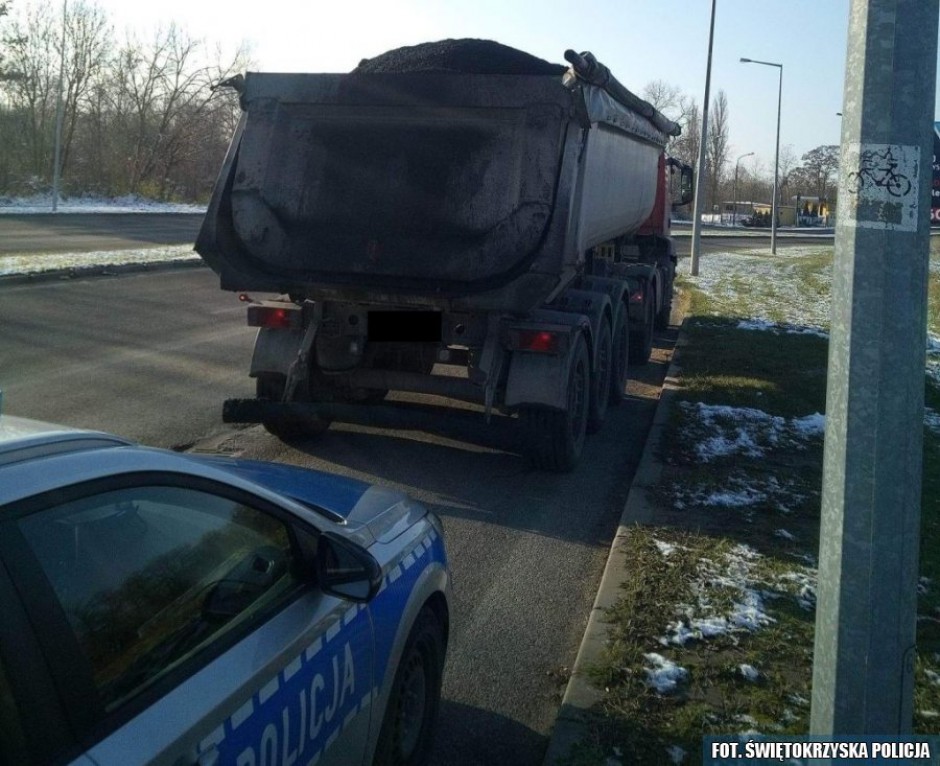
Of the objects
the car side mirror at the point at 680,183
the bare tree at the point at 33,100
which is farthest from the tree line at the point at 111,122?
the car side mirror at the point at 680,183

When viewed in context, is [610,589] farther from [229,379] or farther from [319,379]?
[229,379]

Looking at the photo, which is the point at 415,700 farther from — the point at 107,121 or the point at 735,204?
the point at 735,204

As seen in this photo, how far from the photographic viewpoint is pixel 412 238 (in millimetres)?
7371

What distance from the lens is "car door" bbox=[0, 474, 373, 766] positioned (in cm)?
207

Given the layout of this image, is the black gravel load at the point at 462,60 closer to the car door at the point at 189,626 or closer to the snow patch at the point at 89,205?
the car door at the point at 189,626

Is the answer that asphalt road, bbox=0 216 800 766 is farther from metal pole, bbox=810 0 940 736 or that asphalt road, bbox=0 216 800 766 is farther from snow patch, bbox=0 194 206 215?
snow patch, bbox=0 194 206 215

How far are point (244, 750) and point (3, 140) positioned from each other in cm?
5329

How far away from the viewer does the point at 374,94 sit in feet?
24.6

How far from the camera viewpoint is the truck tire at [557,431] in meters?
7.66

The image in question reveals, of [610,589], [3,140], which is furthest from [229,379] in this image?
[3,140]

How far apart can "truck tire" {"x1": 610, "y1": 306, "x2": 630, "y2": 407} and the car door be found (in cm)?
734

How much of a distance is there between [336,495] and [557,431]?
13.8 ft

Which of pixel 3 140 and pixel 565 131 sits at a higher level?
pixel 3 140

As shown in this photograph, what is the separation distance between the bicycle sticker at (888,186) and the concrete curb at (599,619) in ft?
7.12
